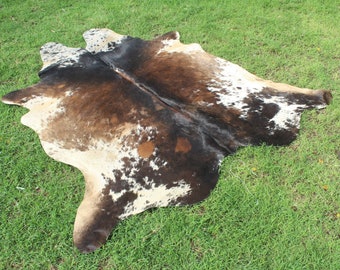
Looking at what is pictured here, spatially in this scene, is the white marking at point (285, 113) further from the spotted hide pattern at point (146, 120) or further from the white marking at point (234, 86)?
the white marking at point (234, 86)

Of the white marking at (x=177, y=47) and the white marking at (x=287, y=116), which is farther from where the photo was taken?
the white marking at (x=177, y=47)

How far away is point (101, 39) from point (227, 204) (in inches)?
88.5

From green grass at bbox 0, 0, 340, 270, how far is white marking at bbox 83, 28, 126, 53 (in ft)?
1.80

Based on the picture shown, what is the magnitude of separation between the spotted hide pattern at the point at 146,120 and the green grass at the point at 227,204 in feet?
0.30

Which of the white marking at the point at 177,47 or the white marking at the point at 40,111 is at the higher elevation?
the white marking at the point at 177,47

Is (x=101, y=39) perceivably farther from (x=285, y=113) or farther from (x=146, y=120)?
(x=285, y=113)

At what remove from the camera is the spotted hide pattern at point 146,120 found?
2.48 m

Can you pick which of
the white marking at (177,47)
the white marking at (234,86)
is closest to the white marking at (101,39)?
the white marking at (177,47)

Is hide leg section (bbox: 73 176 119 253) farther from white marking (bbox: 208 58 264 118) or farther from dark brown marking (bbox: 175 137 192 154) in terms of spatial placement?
white marking (bbox: 208 58 264 118)

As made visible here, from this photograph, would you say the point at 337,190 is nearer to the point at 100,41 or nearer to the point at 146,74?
the point at 146,74

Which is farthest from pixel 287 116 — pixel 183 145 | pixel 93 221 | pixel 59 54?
pixel 59 54

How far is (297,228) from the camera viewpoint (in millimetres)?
2311

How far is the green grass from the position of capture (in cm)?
220

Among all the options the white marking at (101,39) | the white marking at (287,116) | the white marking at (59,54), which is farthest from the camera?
the white marking at (101,39)
